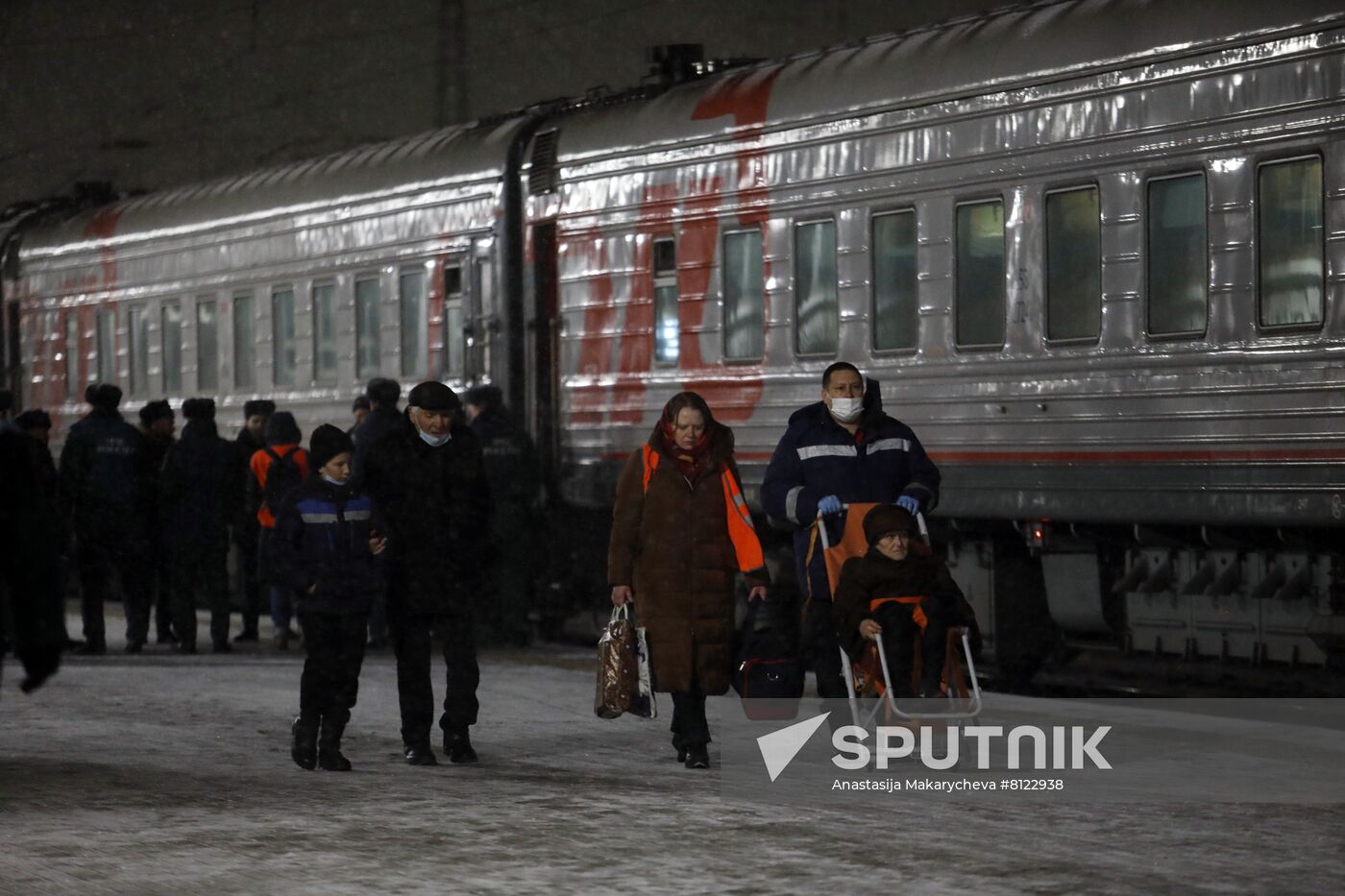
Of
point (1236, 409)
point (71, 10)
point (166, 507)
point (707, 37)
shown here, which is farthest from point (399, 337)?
point (71, 10)

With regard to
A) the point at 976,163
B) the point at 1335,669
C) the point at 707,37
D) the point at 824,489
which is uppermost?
the point at 707,37

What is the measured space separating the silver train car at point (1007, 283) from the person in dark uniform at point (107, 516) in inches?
102

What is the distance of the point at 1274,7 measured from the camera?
11594 mm

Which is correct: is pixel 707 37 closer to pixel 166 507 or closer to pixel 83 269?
pixel 83 269

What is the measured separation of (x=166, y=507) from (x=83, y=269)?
8.72 metres

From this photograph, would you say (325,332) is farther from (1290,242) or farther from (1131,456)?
(1290,242)

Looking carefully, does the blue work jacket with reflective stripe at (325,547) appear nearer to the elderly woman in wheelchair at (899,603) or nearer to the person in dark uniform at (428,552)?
the person in dark uniform at (428,552)

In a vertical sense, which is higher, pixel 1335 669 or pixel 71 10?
pixel 71 10

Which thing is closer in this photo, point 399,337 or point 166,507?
point 166,507

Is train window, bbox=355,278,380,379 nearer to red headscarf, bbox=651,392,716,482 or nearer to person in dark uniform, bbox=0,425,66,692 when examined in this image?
red headscarf, bbox=651,392,716,482

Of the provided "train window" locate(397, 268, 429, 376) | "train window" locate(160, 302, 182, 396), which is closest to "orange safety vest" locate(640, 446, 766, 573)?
"train window" locate(397, 268, 429, 376)

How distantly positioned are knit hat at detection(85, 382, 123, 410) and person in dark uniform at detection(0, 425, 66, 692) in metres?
10.5

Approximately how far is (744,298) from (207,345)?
28.4 feet

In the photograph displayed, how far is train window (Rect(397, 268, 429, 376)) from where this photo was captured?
1889 centimetres
